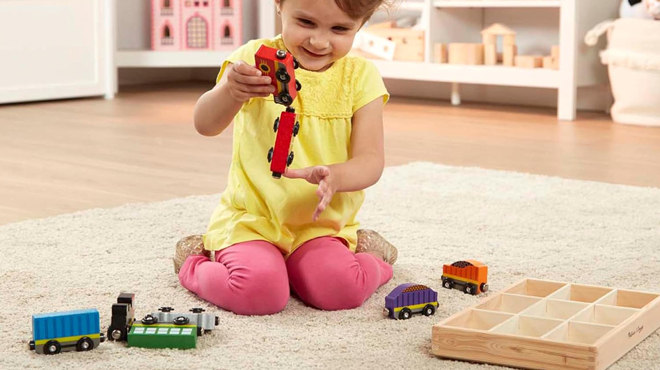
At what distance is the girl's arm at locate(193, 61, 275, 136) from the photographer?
1.10m

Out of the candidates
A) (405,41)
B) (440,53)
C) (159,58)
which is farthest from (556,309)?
(159,58)

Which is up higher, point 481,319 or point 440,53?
point 440,53

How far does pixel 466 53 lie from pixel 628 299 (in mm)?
2467

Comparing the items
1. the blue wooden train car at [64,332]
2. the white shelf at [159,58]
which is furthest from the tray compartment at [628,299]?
the white shelf at [159,58]

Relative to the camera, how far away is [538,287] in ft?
3.97

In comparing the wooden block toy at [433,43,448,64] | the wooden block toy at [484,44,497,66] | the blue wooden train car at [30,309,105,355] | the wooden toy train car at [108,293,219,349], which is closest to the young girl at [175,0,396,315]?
the wooden toy train car at [108,293,219,349]

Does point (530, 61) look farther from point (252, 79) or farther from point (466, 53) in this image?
point (252, 79)

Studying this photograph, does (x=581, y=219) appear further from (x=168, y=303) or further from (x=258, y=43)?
(x=168, y=303)

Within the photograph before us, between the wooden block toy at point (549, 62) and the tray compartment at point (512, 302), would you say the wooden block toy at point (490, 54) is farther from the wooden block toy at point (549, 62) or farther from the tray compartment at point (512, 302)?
the tray compartment at point (512, 302)

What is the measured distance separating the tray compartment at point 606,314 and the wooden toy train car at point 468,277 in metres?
0.20

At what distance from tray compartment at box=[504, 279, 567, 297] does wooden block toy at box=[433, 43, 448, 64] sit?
2.50m

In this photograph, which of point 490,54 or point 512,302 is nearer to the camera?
point 512,302

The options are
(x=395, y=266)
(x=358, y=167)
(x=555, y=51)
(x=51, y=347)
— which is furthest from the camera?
(x=555, y=51)

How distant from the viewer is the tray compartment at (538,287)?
1.20 m
